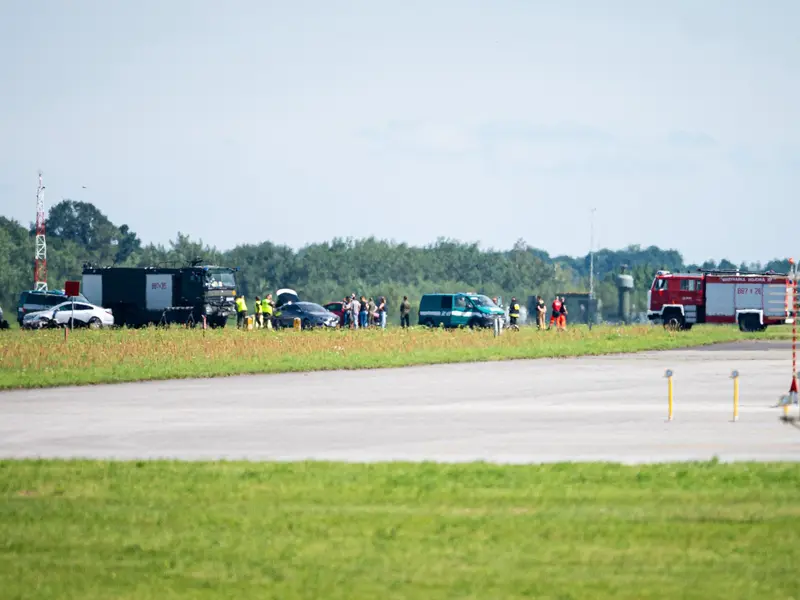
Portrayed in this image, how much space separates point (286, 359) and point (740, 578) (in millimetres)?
32824

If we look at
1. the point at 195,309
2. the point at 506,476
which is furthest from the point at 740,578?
the point at 195,309

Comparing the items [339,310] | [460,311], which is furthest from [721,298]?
[339,310]

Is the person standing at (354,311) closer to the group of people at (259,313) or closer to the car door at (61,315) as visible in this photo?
the group of people at (259,313)

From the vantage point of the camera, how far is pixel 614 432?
835 inches

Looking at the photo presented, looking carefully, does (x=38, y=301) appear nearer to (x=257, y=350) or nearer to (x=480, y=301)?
(x=480, y=301)

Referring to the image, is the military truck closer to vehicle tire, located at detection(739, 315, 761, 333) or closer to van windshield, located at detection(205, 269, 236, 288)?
van windshield, located at detection(205, 269, 236, 288)

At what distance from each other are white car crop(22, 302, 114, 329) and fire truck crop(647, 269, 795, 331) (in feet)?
93.3

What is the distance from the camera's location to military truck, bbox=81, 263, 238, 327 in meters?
72.2

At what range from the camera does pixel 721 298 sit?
72.1 m

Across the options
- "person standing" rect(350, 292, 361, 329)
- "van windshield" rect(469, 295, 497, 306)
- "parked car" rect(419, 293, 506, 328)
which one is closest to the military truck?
"person standing" rect(350, 292, 361, 329)

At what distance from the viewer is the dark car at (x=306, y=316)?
74.6m

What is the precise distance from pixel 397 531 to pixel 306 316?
62882mm

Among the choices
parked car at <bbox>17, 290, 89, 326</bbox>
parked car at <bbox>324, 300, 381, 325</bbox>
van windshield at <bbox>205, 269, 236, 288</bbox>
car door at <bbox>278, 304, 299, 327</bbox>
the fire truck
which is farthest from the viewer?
parked car at <bbox>324, 300, 381, 325</bbox>

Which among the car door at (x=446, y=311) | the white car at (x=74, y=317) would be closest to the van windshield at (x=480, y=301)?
the car door at (x=446, y=311)
